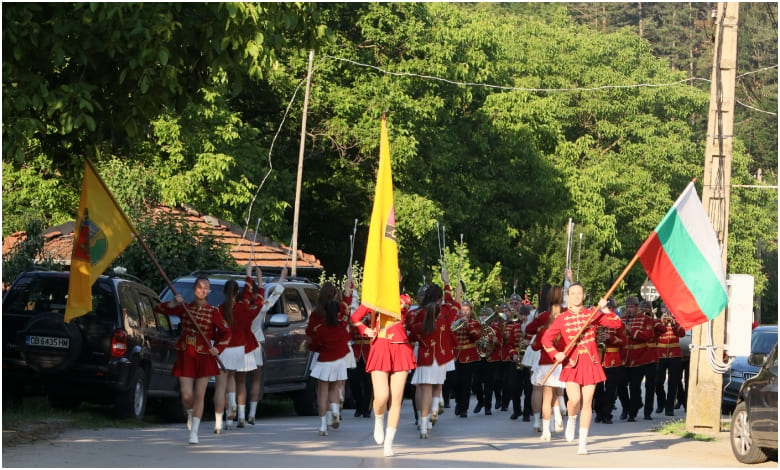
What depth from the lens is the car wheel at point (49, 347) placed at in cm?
1700

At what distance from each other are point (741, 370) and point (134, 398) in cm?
1038

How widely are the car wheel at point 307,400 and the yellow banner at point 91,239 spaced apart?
25.4 ft

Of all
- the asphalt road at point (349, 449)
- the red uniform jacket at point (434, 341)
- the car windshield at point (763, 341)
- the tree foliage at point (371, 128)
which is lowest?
the asphalt road at point (349, 449)

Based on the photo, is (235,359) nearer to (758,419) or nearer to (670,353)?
(758,419)

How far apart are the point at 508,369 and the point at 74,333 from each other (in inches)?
326

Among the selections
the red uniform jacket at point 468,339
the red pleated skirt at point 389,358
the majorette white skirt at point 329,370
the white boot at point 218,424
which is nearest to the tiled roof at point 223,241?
the red uniform jacket at point 468,339

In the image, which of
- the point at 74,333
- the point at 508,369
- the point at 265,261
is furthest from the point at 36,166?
the point at 74,333

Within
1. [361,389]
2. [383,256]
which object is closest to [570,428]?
[383,256]

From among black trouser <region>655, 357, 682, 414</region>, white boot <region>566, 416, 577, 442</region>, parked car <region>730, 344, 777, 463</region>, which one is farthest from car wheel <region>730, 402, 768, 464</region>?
black trouser <region>655, 357, 682, 414</region>

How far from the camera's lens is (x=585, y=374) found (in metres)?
A: 15.4

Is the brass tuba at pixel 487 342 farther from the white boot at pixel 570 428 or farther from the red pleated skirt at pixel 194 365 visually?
the red pleated skirt at pixel 194 365

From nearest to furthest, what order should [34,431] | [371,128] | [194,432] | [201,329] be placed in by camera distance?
[34,431] → [194,432] → [201,329] → [371,128]

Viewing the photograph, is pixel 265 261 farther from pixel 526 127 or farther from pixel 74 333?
pixel 526 127

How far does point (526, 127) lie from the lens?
54281 mm
